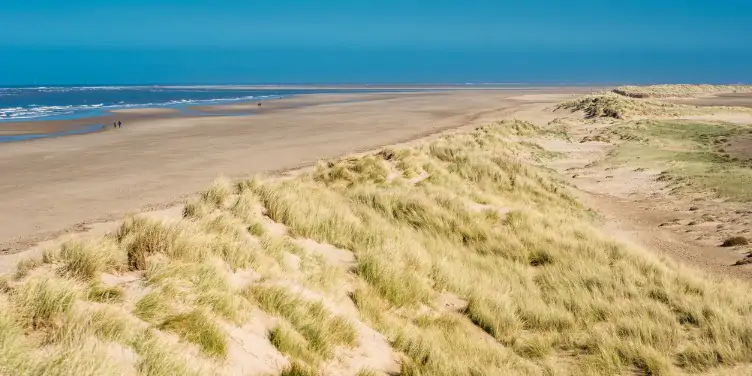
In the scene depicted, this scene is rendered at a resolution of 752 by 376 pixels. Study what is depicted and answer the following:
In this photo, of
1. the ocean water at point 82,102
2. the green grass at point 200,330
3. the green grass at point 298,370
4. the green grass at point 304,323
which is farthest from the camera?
the ocean water at point 82,102

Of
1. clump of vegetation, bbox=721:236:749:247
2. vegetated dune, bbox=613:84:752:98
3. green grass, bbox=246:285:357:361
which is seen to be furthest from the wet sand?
vegetated dune, bbox=613:84:752:98

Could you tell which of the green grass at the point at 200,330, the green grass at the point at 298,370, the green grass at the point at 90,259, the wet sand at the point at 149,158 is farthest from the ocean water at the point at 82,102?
the green grass at the point at 298,370

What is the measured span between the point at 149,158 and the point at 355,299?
56.0ft

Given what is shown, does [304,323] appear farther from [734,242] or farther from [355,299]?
[734,242]

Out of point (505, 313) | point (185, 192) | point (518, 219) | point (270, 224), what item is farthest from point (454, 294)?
point (185, 192)

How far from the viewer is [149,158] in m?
21.6

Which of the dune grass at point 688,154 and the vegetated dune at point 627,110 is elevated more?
the vegetated dune at point 627,110

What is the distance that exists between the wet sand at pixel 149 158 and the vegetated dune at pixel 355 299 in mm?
3382

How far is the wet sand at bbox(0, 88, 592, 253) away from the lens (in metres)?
12.8

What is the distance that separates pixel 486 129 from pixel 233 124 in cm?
1642

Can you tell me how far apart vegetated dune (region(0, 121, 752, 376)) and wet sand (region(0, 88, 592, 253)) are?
3382mm

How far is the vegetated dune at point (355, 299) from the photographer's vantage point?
440 cm

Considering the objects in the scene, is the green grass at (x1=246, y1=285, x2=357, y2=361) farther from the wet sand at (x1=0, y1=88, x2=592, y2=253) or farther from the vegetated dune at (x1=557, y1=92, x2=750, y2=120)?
the vegetated dune at (x1=557, y1=92, x2=750, y2=120)

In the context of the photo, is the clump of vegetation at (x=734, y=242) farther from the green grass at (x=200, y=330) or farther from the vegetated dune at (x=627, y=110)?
the vegetated dune at (x=627, y=110)
